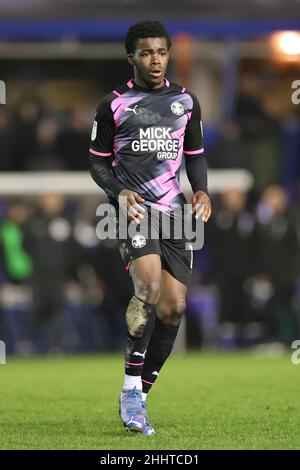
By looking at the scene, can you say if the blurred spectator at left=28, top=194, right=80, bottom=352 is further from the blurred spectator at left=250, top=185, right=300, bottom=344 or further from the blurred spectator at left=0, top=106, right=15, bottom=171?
the blurred spectator at left=250, top=185, right=300, bottom=344

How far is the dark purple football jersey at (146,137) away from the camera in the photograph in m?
7.55

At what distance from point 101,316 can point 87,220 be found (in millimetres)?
1602

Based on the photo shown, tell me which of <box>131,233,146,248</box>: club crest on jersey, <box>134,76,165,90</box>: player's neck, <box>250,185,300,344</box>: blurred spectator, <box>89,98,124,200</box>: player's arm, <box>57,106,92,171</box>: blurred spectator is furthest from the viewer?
<box>57,106,92,171</box>: blurred spectator

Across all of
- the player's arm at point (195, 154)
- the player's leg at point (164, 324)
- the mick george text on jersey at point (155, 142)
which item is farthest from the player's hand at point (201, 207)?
the player's leg at point (164, 324)

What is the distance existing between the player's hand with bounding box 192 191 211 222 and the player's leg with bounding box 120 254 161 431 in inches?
14.8

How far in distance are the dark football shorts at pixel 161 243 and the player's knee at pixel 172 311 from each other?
153 millimetres

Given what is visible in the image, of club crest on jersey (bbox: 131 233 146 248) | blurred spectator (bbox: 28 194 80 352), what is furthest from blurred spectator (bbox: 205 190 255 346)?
club crest on jersey (bbox: 131 233 146 248)

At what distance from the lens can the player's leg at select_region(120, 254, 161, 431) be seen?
7293 millimetres

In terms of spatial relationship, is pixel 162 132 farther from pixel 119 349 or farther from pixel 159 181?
pixel 119 349

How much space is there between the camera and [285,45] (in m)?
20.6

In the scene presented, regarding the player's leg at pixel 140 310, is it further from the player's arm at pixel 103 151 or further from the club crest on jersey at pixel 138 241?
the player's arm at pixel 103 151

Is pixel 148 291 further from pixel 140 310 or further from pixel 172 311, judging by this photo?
pixel 172 311

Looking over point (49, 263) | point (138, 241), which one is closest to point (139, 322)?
point (138, 241)

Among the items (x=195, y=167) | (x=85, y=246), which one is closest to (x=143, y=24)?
(x=195, y=167)
